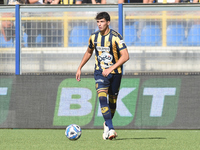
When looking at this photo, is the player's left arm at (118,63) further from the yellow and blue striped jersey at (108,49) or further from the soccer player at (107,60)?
the yellow and blue striped jersey at (108,49)

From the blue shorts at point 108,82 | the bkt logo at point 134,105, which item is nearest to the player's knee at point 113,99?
the blue shorts at point 108,82

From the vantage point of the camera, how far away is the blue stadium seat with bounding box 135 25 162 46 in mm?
9047

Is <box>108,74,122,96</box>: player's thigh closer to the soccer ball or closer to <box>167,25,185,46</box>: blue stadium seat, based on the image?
the soccer ball

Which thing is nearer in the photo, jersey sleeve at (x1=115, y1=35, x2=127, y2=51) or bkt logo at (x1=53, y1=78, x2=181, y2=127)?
jersey sleeve at (x1=115, y1=35, x2=127, y2=51)

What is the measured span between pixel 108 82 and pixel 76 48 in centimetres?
224

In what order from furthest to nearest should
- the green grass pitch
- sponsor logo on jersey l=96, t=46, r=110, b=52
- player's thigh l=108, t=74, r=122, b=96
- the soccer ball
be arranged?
player's thigh l=108, t=74, r=122, b=96
sponsor logo on jersey l=96, t=46, r=110, b=52
the soccer ball
the green grass pitch

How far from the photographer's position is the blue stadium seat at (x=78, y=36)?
9141 millimetres

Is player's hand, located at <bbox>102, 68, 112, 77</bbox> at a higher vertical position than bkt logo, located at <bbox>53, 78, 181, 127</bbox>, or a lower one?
higher

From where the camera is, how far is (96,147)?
6070 mm

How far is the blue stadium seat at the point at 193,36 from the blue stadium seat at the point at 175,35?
0.12m

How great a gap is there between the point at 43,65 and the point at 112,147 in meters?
3.71

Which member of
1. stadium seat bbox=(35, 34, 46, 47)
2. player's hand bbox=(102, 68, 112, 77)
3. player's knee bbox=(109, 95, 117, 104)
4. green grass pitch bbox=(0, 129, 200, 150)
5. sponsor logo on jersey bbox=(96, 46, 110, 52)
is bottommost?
green grass pitch bbox=(0, 129, 200, 150)

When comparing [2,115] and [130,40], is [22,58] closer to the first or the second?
[2,115]

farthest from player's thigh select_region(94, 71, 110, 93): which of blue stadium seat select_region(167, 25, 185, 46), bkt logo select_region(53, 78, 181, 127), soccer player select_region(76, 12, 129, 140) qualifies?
blue stadium seat select_region(167, 25, 185, 46)
